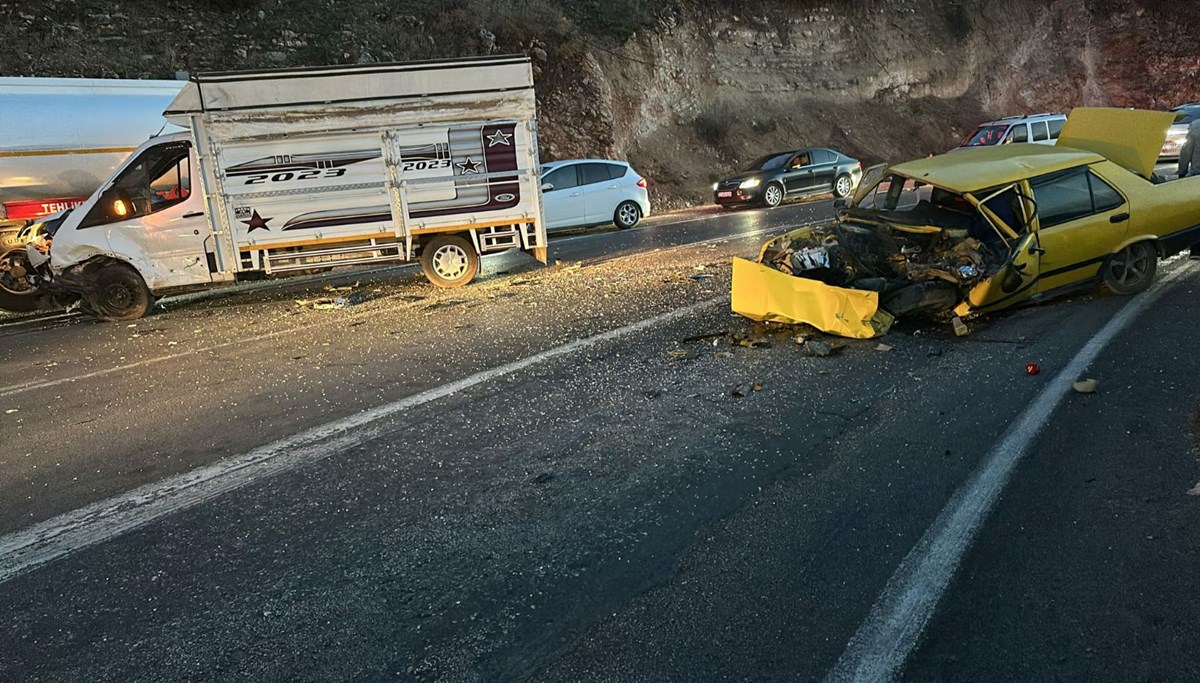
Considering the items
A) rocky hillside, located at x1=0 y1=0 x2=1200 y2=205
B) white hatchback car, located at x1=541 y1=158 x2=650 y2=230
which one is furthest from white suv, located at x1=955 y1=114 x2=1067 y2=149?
white hatchback car, located at x1=541 y1=158 x2=650 y2=230

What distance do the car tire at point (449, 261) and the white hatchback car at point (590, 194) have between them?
4.91 metres

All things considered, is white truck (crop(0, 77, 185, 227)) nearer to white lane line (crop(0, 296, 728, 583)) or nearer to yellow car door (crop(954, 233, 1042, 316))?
white lane line (crop(0, 296, 728, 583))

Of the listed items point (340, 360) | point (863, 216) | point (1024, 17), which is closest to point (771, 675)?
point (340, 360)

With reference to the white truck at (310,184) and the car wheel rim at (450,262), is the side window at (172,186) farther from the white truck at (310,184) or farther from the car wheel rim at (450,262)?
the car wheel rim at (450,262)

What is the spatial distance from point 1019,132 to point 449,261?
14879 millimetres

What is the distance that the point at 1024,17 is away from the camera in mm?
39688

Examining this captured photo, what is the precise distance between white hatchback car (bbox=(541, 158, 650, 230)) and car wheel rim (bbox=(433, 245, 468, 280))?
16.2 feet

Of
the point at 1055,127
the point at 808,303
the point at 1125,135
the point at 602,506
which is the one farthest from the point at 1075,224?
the point at 1055,127

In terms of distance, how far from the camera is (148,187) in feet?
30.8

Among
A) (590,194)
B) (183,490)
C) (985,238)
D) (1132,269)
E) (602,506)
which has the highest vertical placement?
(590,194)

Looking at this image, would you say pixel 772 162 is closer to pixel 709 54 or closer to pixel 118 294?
pixel 709 54

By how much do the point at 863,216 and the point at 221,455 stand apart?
21.1ft

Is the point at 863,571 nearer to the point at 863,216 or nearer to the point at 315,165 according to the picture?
the point at 863,216

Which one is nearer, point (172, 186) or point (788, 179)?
point (172, 186)
